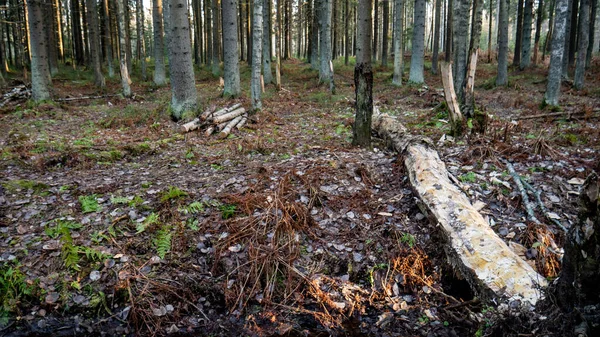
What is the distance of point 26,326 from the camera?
3.44 m

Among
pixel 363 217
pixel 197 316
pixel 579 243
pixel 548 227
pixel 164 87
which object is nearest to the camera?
pixel 579 243

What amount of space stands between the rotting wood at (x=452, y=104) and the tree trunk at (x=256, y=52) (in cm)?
591

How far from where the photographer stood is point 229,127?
9539 mm

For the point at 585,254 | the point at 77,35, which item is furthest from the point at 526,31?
the point at 77,35

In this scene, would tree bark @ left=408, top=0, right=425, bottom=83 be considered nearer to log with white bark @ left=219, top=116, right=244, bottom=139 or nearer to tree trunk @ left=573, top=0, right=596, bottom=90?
tree trunk @ left=573, top=0, right=596, bottom=90

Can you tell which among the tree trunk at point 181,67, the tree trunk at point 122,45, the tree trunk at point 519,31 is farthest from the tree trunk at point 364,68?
the tree trunk at point 519,31

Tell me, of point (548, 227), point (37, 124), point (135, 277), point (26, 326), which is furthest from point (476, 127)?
point (37, 124)

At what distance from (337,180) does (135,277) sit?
3088mm

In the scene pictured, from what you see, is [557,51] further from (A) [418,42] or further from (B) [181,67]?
(B) [181,67]

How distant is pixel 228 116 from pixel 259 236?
252 inches

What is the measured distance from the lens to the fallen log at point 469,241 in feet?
10.3

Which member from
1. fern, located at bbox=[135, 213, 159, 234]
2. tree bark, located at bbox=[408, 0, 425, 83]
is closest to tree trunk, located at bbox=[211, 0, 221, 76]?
tree bark, located at bbox=[408, 0, 425, 83]

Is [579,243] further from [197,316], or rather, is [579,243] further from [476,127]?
[476,127]

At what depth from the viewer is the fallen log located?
3.12m
